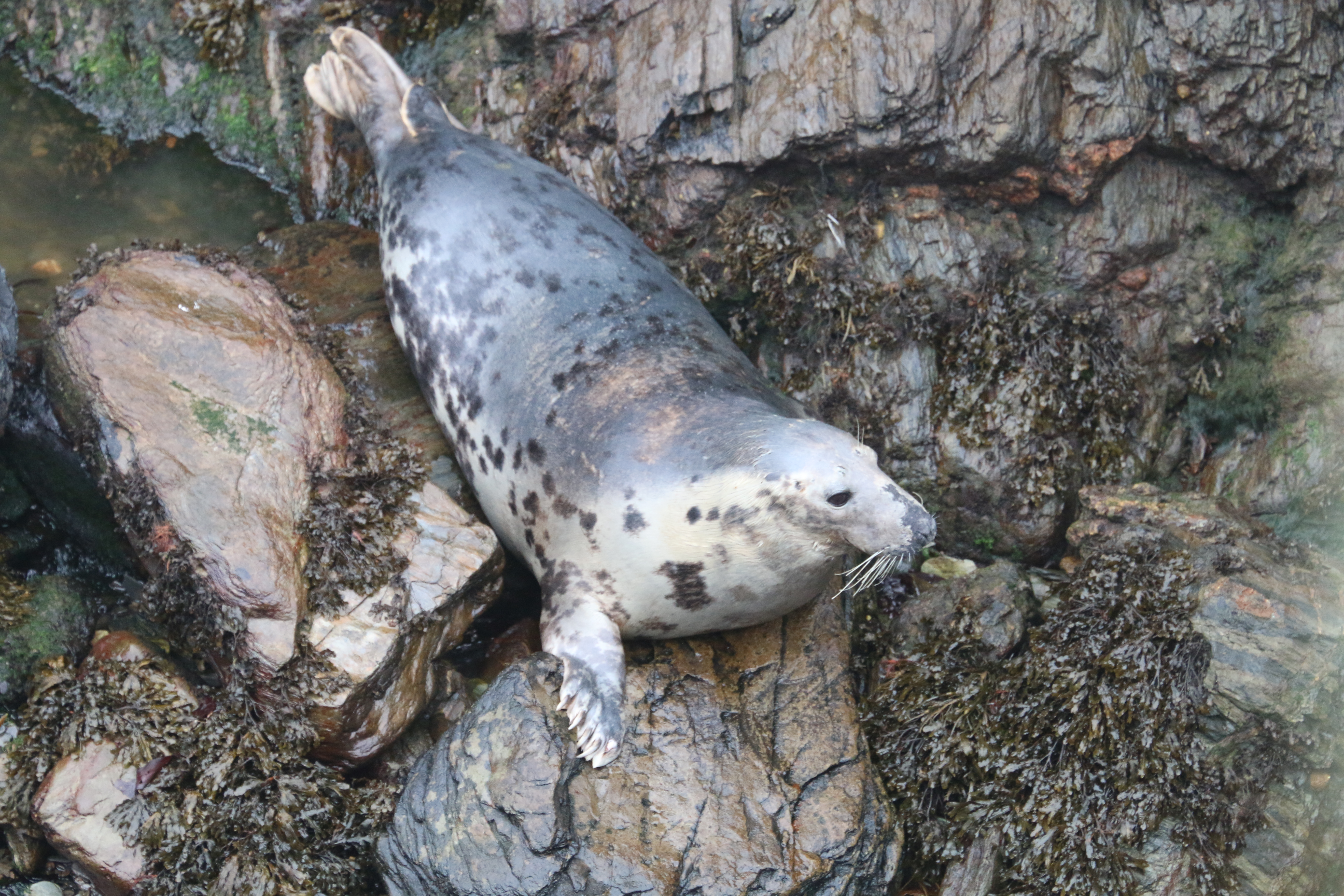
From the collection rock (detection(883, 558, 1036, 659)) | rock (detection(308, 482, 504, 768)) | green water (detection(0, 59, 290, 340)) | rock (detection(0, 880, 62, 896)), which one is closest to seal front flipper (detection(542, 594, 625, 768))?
rock (detection(308, 482, 504, 768))

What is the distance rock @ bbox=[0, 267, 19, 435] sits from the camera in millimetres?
4301

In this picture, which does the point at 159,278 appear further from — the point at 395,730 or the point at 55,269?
the point at 395,730

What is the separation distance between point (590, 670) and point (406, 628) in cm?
68

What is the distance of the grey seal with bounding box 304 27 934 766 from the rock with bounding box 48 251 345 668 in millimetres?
652

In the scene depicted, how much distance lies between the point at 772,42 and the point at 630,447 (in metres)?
2.16

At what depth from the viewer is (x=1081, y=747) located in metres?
4.14

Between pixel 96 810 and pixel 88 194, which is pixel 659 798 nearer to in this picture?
pixel 96 810

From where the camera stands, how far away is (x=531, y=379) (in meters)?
4.61

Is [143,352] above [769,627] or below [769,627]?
above

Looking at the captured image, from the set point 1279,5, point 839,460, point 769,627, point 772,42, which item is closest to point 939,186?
point 772,42

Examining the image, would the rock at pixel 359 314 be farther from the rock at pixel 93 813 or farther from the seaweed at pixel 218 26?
the rock at pixel 93 813

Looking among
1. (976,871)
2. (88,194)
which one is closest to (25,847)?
(976,871)

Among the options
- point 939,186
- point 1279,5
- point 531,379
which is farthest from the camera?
point 939,186

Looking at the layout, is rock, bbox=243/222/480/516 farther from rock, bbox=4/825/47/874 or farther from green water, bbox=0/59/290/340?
rock, bbox=4/825/47/874
